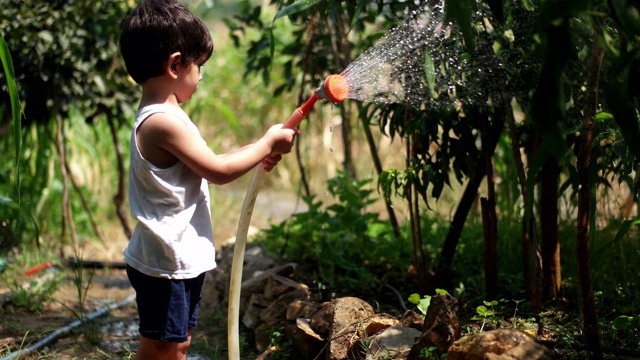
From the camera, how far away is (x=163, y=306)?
2.26 meters

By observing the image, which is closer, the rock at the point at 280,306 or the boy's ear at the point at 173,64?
the boy's ear at the point at 173,64

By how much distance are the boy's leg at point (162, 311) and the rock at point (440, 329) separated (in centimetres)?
68

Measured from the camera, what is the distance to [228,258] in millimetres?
3867

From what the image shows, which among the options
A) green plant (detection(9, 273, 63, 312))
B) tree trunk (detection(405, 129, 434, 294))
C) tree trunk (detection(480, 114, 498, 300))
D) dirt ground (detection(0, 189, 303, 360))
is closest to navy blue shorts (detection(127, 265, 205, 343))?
dirt ground (detection(0, 189, 303, 360))

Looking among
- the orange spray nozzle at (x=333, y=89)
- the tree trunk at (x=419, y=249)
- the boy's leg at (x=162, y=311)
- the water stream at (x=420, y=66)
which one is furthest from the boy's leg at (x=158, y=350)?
the tree trunk at (x=419, y=249)

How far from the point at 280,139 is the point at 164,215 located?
386 millimetres

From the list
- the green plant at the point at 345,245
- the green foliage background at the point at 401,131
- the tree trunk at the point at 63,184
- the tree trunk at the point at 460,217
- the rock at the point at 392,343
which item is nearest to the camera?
the green foliage background at the point at 401,131

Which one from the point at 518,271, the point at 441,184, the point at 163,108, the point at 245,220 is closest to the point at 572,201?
the point at 518,271

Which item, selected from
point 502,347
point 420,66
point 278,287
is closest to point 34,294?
point 278,287

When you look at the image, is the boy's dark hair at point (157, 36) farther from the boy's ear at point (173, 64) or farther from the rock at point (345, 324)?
the rock at point (345, 324)

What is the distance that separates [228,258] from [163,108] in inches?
68.2

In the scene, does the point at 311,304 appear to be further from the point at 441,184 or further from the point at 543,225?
the point at 543,225

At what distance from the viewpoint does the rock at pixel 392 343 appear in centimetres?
245

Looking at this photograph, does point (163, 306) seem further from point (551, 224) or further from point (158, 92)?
point (551, 224)
